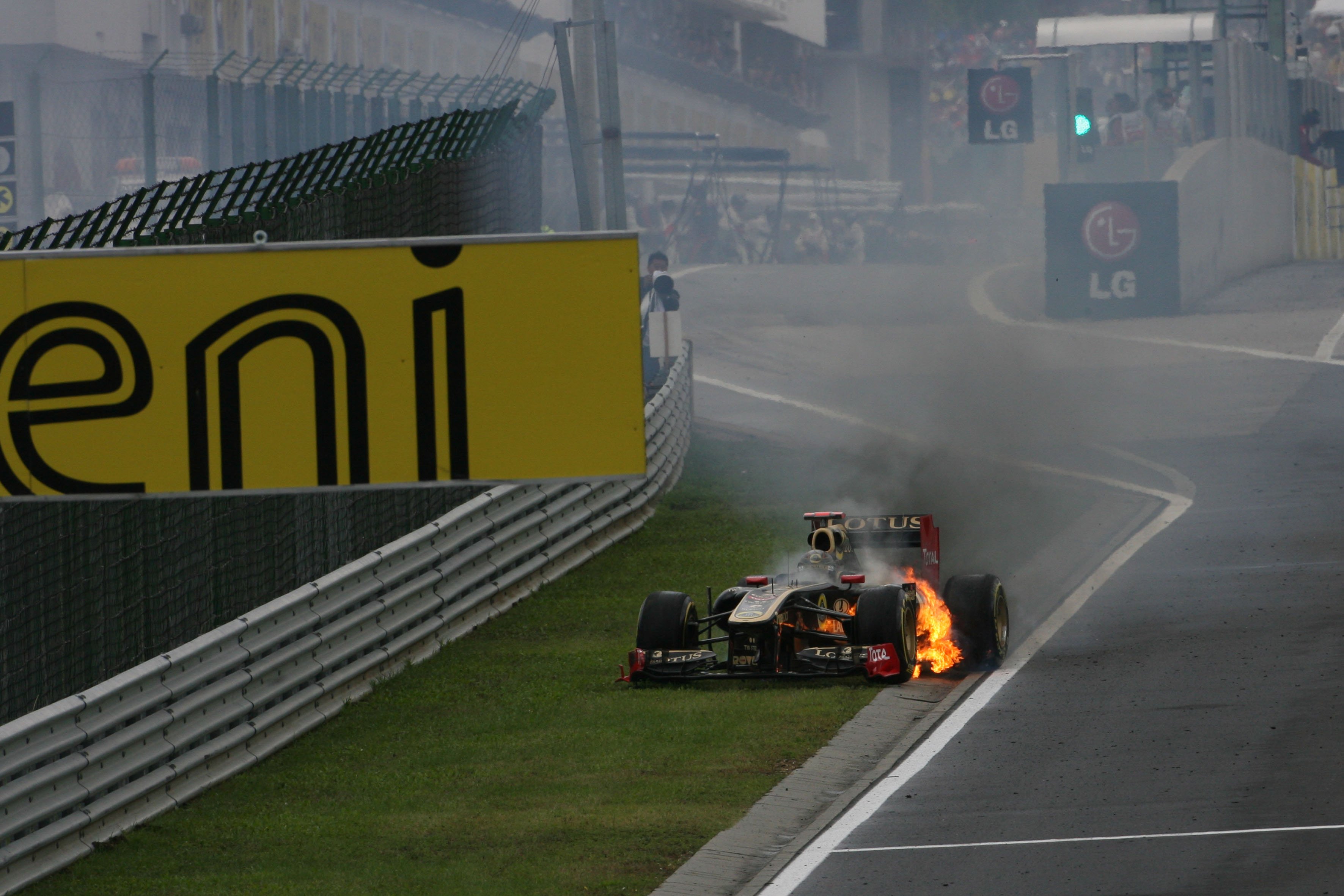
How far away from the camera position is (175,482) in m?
8.70

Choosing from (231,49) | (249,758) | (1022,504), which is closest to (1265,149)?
(231,49)

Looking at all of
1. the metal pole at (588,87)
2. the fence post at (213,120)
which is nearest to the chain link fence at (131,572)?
the metal pole at (588,87)

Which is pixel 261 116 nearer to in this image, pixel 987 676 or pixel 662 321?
pixel 662 321

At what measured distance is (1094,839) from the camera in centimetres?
1031

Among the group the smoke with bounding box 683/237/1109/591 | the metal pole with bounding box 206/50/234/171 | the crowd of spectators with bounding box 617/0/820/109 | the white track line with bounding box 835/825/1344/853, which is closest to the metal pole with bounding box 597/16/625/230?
the smoke with bounding box 683/237/1109/591

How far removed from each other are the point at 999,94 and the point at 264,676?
141 ft

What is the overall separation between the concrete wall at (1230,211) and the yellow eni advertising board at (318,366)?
29033 millimetres

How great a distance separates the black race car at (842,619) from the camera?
46.7ft

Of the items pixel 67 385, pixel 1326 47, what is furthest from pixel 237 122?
pixel 1326 47

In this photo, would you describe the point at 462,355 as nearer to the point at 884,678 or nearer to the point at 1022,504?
the point at 884,678

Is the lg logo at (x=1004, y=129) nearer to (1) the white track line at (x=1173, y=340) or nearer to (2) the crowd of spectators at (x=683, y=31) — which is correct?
(1) the white track line at (x=1173, y=340)

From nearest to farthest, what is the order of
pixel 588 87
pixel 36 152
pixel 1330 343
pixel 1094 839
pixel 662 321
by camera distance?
pixel 1094 839 < pixel 588 87 < pixel 662 321 < pixel 36 152 < pixel 1330 343

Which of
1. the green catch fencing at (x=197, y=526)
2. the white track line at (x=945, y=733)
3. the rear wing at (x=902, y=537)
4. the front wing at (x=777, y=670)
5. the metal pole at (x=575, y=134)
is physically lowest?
the white track line at (x=945, y=733)

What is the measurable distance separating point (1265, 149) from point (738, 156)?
1410cm
